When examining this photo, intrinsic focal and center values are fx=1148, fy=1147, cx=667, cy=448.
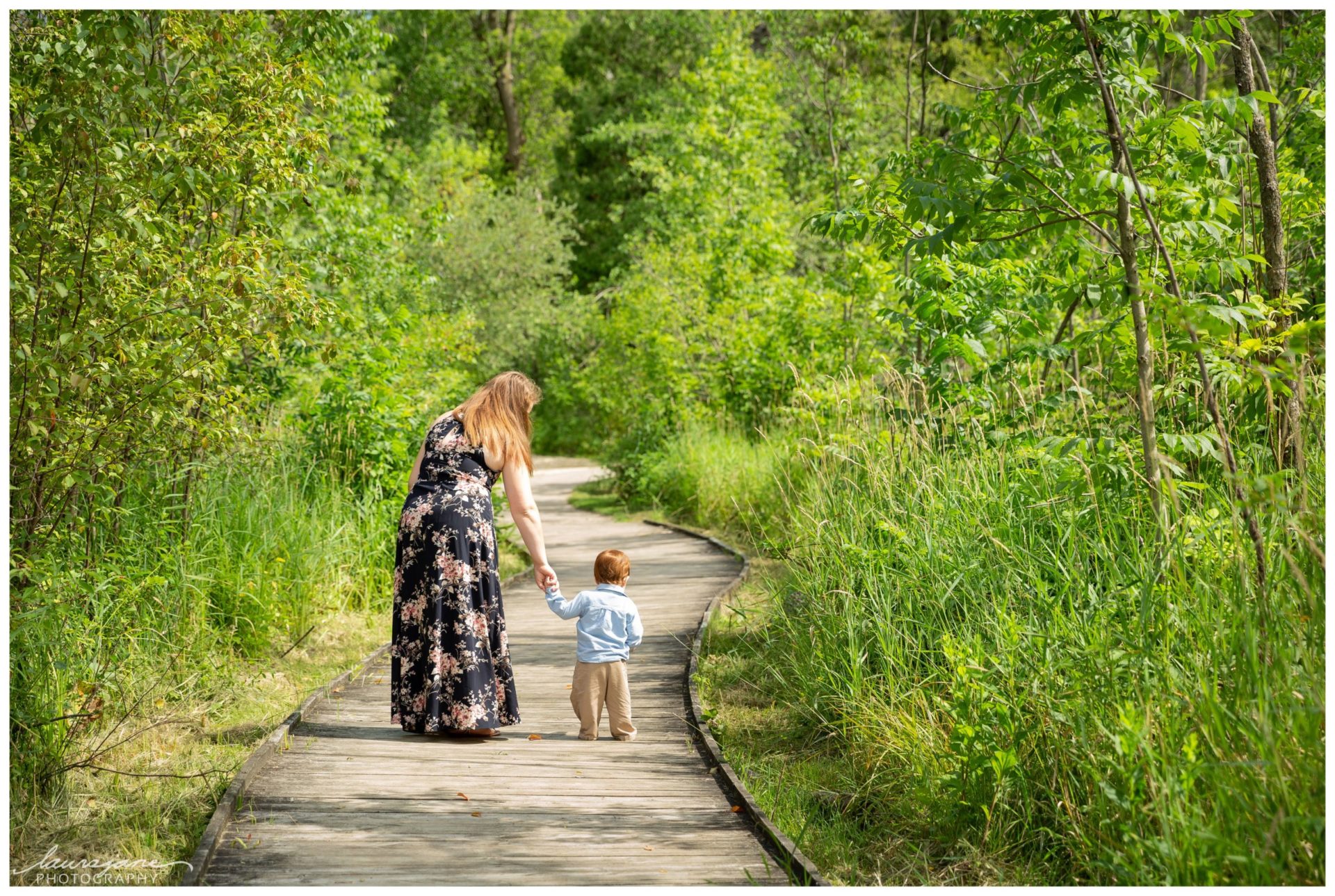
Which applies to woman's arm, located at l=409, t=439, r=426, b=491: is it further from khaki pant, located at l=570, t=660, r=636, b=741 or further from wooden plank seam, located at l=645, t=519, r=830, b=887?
wooden plank seam, located at l=645, t=519, r=830, b=887

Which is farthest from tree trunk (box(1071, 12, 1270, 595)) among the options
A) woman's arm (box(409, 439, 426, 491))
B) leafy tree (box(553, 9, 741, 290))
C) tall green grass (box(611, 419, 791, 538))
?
leafy tree (box(553, 9, 741, 290))

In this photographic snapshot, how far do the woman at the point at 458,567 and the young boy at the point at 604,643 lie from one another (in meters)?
0.29

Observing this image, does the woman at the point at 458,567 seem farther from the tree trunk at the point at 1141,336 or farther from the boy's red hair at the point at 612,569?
the tree trunk at the point at 1141,336

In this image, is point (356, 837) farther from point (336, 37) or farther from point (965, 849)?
point (336, 37)

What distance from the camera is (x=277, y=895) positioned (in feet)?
11.4

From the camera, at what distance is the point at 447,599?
5.41 m

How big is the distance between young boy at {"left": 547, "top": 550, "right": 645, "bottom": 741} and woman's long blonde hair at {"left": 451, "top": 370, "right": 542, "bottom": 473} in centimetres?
66

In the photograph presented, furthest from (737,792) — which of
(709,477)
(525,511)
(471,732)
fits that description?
(709,477)

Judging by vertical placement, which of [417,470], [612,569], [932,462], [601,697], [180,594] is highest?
[417,470]

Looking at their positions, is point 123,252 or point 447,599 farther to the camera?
point 447,599

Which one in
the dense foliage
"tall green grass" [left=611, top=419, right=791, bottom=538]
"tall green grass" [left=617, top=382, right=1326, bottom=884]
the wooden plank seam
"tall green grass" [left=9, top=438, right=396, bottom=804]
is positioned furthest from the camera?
"tall green grass" [left=611, top=419, right=791, bottom=538]

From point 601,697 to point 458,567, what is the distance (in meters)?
0.93

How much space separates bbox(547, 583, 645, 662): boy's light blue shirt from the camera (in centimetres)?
541
